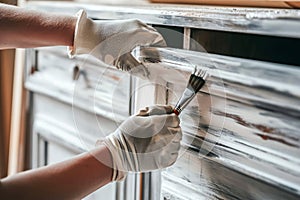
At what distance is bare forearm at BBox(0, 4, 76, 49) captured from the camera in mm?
848

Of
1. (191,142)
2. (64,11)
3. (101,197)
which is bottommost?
(101,197)

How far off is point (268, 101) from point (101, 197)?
1.81 feet

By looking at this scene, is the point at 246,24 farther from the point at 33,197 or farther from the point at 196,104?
the point at 33,197

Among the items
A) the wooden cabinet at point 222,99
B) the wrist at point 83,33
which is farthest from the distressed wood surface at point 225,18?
the wrist at point 83,33

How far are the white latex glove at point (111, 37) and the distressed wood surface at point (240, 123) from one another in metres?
0.03

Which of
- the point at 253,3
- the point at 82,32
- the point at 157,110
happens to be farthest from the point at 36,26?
the point at 253,3

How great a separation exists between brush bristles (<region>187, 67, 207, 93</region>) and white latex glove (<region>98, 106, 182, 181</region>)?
0.17 ft

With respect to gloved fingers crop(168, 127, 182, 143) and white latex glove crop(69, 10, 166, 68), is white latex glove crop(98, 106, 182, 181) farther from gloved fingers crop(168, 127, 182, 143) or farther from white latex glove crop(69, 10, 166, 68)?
white latex glove crop(69, 10, 166, 68)

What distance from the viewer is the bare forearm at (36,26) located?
85 centimetres

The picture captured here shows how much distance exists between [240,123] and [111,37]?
0.26m

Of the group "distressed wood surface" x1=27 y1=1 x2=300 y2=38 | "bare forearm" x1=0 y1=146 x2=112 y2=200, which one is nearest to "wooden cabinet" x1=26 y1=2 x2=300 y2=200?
"distressed wood surface" x1=27 y1=1 x2=300 y2=38

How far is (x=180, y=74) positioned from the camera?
772mm

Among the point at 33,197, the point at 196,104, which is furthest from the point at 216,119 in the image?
the point at 33,197

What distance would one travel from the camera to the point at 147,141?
76 cm
